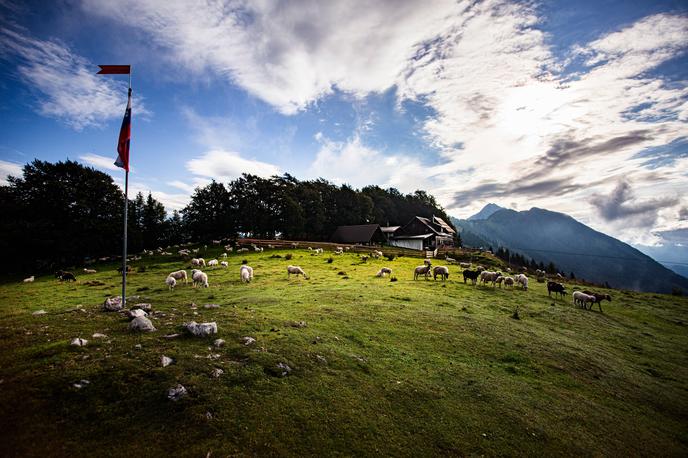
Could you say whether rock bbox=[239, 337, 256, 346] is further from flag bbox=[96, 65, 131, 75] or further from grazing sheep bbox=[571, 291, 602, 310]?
grazing sheep bbox=[571, 291, 602, 310]

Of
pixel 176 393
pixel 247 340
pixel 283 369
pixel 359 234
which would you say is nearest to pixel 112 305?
pixel 247 340

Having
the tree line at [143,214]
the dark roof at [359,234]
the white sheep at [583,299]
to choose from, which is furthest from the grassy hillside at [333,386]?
the dark roof at [359,234]

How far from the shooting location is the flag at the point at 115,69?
41.9 ft

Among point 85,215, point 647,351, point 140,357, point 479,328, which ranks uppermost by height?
point 85,215

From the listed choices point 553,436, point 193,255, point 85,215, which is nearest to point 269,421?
point 553,436

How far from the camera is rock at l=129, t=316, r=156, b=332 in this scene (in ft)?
31.9

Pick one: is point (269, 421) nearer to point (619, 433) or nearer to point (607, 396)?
point (619, 433)

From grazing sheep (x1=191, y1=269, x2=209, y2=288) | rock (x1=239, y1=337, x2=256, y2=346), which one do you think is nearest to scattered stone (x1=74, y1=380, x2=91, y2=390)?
rock (x1=239, y1=337, x2=256, y2=346)

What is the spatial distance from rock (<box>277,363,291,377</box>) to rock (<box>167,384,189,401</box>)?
2.54m

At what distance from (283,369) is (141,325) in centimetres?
551

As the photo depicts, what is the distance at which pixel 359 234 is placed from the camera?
80500mm

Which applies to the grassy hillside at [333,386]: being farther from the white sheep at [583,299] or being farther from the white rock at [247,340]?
the white sheep at [583,299]

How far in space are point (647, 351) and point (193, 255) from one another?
49.5 meters

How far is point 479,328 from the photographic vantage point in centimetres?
1498
